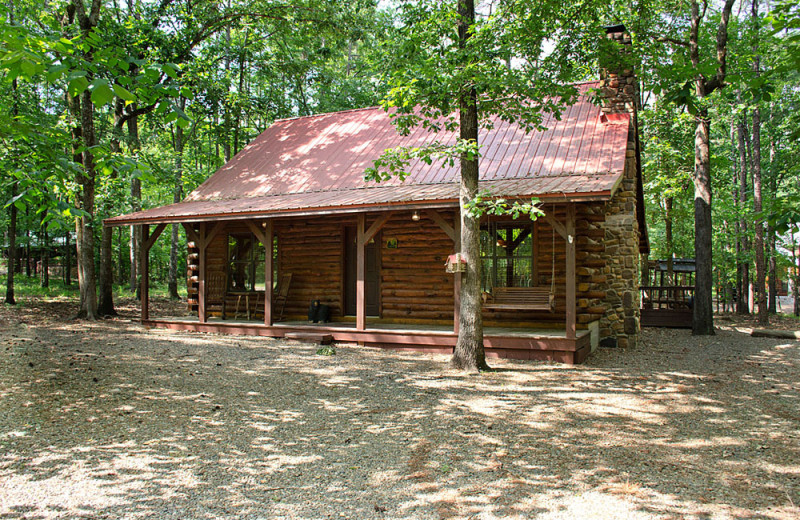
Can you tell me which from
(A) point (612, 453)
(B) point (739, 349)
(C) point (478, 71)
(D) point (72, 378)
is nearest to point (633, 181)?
(B) point (739, 349)

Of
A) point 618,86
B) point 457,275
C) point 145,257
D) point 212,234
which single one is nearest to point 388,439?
point 457,275

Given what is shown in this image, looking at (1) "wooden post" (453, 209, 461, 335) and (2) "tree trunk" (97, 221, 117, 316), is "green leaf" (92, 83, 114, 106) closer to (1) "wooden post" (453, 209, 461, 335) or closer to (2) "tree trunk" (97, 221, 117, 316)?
(1) "wooden post" (453, 209, 461, 335)

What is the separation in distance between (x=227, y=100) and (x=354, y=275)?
385 inches

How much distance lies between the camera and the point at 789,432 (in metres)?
5.09

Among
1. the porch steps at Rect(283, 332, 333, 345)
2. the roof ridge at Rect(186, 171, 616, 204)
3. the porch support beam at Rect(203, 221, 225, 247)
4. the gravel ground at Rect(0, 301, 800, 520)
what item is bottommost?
the gravel ground at Rect(0, 301, 800, 520)

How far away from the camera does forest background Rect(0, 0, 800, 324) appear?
3.91 meters

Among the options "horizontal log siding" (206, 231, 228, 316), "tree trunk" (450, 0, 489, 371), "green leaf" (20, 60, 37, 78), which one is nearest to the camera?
"green leaf" (20, 60, 37, 78)

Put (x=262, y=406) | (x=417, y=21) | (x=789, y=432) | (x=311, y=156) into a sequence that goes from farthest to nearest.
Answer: (x=311, y=156) < (x=417, y=21) < (x=262, y=406) < (x=789, y=432)

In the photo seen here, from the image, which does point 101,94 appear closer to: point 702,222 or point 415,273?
point 415,273

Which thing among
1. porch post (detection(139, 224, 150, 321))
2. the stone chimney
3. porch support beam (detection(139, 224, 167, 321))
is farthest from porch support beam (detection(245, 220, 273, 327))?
the stone chimney

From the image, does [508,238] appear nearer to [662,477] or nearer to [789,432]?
[789,432]

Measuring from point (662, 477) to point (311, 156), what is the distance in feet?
38.5

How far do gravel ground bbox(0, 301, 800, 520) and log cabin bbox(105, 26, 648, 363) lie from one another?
6.30ft

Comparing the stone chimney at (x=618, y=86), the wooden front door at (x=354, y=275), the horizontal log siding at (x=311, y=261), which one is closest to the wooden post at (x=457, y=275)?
the wooden front door at (x=354, y=275)
